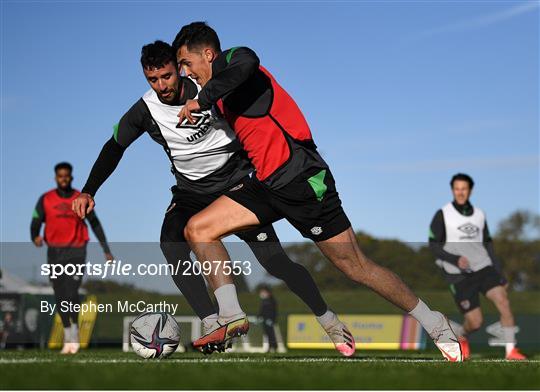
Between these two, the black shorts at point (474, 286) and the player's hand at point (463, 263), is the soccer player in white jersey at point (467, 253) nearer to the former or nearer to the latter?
the black shorts at point (474, 286)

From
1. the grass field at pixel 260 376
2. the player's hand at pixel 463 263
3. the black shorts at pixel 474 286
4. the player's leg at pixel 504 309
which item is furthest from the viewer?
the black shorts at pixel 474 286

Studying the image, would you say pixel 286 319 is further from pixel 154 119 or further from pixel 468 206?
pixel 154 119

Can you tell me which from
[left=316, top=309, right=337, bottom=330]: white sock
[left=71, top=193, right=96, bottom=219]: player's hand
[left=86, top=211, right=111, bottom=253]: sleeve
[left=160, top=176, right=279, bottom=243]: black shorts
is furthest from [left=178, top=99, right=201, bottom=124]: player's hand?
[left=86, top=211, right=111, bottom=253]: sleeve

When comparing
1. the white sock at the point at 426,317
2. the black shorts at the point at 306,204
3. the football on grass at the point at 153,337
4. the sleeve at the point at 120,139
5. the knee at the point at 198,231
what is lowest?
the football on grass at the point at 153,337

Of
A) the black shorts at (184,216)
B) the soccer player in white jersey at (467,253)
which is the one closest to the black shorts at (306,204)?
the black shorts at (184,216)

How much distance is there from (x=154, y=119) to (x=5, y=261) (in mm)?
7252

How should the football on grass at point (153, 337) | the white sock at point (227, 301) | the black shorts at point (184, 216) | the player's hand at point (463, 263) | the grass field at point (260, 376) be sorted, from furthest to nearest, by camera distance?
the player's hand at point (463, 263)
the black shorts at point (184, 216)
the football on grass at point (153, 337)
the white sock at point (227, 301)
the grass field at point (260, 376)

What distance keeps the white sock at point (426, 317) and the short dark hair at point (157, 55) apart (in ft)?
9.64

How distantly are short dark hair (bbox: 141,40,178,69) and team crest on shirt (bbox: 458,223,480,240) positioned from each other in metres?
6.65

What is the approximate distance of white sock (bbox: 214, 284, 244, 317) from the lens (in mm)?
7633

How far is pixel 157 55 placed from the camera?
7.94 metres

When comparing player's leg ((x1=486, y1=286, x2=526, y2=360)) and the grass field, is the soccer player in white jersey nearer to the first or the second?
player's leg ((x1=486, y1=286, x2=526, y2=360))

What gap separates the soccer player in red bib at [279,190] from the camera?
7.39 meters

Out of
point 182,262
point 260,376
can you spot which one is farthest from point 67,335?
point 260,376
